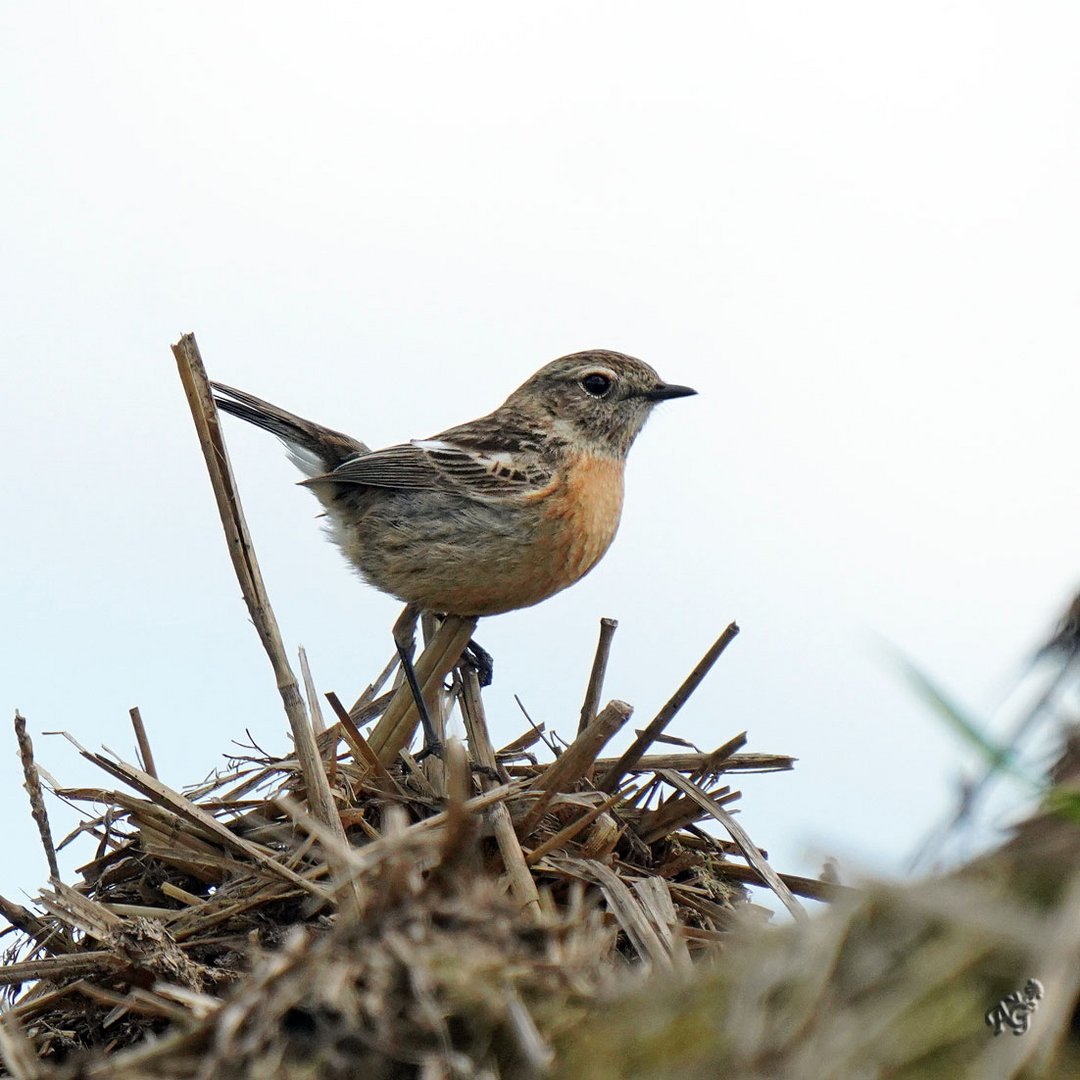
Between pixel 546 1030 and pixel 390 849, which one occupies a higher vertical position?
pixel 390 849

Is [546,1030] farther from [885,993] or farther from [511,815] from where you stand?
[511,815]

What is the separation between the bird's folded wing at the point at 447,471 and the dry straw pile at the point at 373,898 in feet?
4.84

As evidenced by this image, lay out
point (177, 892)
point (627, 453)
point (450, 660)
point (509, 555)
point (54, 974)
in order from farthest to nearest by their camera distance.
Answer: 1. point (627, 453)
2. point (509, 555)
3. point (450, 660)
4. point (177, 892)
5. point (54, 974)

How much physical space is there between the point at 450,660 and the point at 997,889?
371cm

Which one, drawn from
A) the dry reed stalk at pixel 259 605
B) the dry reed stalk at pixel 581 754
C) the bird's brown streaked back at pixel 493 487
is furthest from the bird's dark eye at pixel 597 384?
the dry reed stalk at pixel 259 605

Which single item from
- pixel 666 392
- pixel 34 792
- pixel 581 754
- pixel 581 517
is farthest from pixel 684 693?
pixel 666 392

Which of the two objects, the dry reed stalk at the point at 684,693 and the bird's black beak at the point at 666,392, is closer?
the dry reed stalk at the point at 684,693

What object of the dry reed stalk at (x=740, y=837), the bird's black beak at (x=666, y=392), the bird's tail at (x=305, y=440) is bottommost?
the dry reed stalk at (x=740, y=837)

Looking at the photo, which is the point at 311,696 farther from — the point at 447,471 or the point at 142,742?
the point at 447,471

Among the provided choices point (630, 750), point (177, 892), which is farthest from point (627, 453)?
point (177, 892)

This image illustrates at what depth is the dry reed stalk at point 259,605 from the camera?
138 inches

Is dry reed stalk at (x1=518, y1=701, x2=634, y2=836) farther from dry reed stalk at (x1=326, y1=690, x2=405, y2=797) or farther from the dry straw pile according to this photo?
dry reed stalk at (x1=326, y1=690, x2=405, y2=797)

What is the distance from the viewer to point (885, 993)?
138 cm

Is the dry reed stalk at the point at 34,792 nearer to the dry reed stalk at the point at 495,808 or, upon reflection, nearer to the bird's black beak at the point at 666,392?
the dry reed stalk at the point at 495,808
